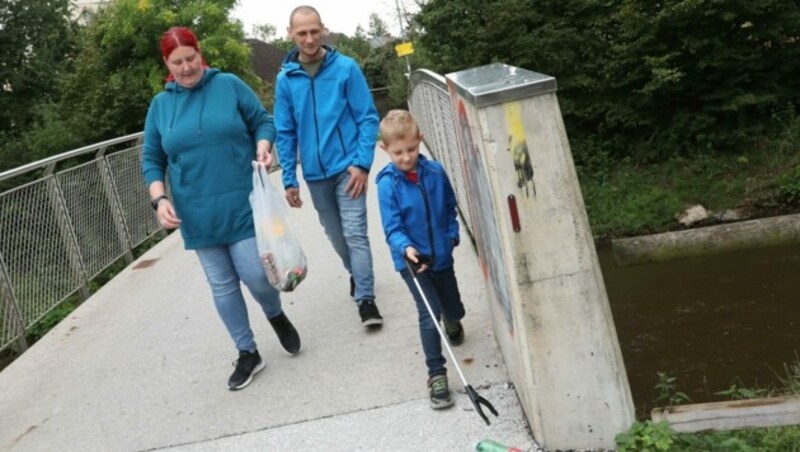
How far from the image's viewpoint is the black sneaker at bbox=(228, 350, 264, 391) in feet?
12.9

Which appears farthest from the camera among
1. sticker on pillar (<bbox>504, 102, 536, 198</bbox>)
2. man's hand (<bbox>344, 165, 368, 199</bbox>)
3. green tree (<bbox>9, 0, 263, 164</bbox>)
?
green tree (<bbox>9, 0, 263, 164</bbox>)

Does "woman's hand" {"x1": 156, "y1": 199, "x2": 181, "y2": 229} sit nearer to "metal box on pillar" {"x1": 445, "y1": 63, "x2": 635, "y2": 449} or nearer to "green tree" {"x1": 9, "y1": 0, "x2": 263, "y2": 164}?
"metal box on pillar" {"x1": 445, "y1": 63, "x2": 635, "y2": 449}

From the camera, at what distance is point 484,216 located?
3248 mm

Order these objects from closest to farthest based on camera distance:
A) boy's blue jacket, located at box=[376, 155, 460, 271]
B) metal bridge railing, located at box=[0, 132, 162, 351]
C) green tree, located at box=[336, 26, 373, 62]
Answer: boy's blue jacket, located at box=[376, 155, 460, 271] < metal bridge railing, located at box=[0, 132, 162, 351] < green tree, located at box=[336, 26, 373, 62]

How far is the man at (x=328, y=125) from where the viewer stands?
4.07 meters

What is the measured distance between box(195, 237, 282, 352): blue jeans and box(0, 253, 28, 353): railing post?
2.46 m

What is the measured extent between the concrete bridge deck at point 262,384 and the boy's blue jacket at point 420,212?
2.12 feet

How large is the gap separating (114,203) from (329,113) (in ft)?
15.2

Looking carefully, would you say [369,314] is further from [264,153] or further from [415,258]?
[415,258]

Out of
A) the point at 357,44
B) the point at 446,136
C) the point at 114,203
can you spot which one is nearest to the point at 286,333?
the point at 446,136

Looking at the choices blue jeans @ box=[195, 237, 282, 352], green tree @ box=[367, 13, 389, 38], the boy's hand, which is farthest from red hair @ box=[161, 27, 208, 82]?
green tree @ box=[367, 13, 389, 38]

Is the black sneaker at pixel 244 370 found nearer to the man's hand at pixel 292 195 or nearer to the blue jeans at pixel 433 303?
the man's hand at pixel 292 195

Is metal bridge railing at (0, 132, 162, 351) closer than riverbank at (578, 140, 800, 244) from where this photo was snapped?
Yes

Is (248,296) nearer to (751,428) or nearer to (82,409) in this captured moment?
(82,409)
